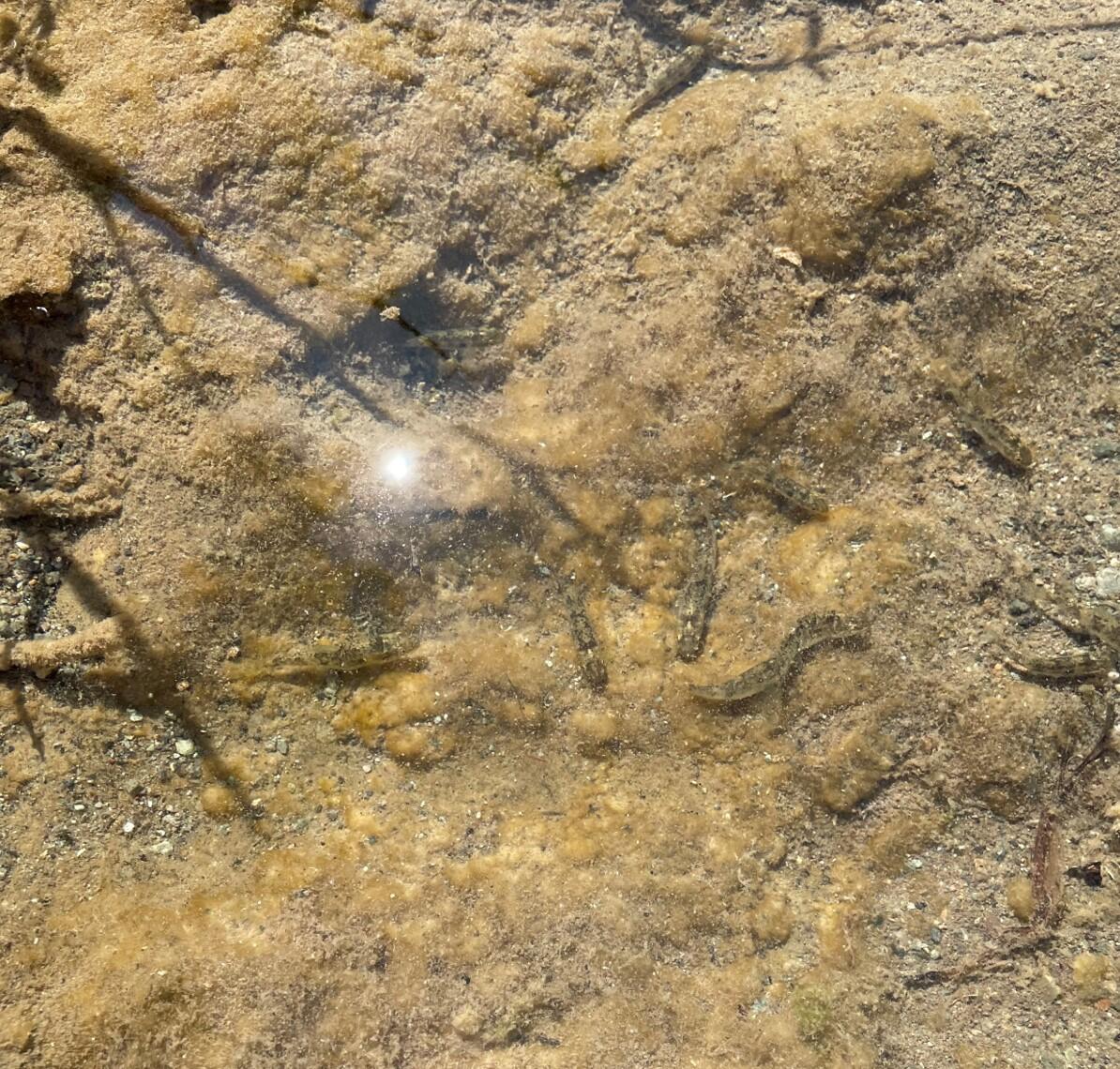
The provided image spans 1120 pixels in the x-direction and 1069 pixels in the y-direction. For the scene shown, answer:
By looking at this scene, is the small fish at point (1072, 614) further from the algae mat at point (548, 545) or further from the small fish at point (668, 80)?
the small fish at point (668, 80)

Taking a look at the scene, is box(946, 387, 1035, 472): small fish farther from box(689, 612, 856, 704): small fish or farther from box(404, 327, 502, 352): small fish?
box(404, 327, 502, 352): small fish

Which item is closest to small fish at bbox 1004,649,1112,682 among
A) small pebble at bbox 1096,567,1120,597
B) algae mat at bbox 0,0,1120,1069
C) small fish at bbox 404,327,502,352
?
algae mat at bbox 0,0,1120,1069

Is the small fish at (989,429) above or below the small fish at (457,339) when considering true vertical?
below

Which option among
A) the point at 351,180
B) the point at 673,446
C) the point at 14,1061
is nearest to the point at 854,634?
the point at 673,446

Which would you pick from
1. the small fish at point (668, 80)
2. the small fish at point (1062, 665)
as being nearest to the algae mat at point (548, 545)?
the small fish at point (1062, 665)

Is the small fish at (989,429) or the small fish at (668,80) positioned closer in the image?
the small fish at (989,429)

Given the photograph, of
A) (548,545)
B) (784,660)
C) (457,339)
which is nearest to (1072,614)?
(784,660)
